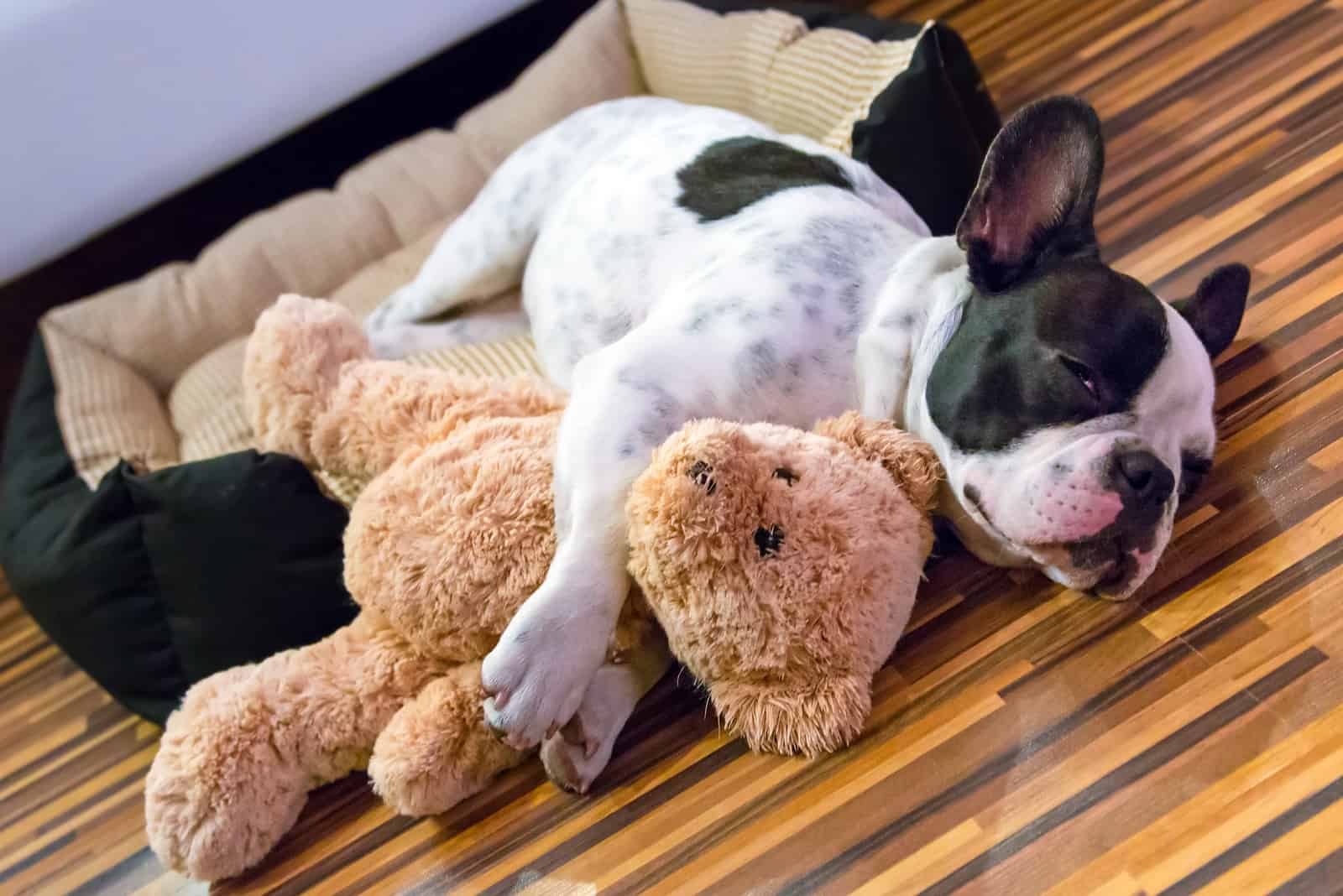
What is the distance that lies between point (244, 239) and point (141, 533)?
123cm

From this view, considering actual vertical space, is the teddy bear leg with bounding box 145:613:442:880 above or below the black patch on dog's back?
below

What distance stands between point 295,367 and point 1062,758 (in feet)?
3.95

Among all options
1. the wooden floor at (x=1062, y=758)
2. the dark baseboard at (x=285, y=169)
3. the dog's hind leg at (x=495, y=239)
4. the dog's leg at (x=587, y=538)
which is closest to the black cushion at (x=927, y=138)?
the wooden floor at (x=1062, y=758)

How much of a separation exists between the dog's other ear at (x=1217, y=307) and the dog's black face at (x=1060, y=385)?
0.05 ft

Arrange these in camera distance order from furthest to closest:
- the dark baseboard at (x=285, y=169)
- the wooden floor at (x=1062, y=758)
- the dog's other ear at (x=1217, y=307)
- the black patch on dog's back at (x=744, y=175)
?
the dark baseboard at (x=285, y=169), the black patch on dog's back at (x=744, y=175), the dog's other ear at (x=1217, y=307), the wooden floor at (x=1062, y=758)

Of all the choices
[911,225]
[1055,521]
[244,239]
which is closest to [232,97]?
[244,239]

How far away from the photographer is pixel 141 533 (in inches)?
72.6

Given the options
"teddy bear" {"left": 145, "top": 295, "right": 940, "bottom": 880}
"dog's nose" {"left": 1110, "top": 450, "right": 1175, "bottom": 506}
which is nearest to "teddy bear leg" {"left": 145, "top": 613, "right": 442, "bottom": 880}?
"teddy bear" {"left": 145, "top": 295, "right": 940, "bottom": 880}

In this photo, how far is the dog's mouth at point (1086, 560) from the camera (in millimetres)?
1252

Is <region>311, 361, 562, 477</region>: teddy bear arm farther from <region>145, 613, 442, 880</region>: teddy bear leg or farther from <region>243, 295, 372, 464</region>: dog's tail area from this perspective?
<region>145, 613, 442, 880</region>: teddy bear leg

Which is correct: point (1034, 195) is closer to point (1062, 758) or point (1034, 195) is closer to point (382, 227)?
point (1062, 758)

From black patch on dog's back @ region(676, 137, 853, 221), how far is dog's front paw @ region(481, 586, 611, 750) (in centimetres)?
83

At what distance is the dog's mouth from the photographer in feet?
4.11

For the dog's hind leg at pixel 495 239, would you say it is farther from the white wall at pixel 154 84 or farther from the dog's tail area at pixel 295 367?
the white wall at pixel 154 84
